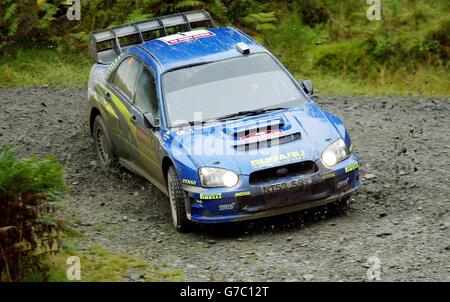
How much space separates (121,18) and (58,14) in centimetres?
147

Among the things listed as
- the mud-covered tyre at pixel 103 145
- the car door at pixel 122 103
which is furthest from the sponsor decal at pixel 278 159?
the mud-covered tyre at pixel 103 145

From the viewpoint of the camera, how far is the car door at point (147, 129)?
1027 cm

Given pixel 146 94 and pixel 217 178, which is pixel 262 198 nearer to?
pixel 217 178

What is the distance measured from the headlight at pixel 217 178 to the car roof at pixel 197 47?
1.91 metres

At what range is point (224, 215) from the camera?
Result: 934 cm

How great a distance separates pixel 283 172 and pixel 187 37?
2957 mm


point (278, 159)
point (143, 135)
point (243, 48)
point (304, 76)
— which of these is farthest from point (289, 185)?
point (304, 76)

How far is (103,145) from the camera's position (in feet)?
40.3

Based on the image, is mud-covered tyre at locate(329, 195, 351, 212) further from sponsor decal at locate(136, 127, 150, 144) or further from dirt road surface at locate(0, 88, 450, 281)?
sponsor decal at locate(136, 127, 150, 144)

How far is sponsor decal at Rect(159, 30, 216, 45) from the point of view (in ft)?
37.6

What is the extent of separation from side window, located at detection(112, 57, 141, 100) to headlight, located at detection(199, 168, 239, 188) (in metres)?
2.25

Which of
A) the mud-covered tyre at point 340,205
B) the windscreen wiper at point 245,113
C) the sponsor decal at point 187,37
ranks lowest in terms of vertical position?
the mud-covered tyre at point 340,205

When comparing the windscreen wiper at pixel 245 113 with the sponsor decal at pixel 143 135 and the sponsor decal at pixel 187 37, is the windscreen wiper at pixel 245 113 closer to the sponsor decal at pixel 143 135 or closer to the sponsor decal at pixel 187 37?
the sponsor decal at pixel 143 135

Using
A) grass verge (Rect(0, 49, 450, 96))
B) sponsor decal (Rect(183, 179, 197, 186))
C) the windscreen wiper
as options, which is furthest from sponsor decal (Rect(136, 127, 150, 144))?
grass verge (Rect(0, 49, 450, 96))
